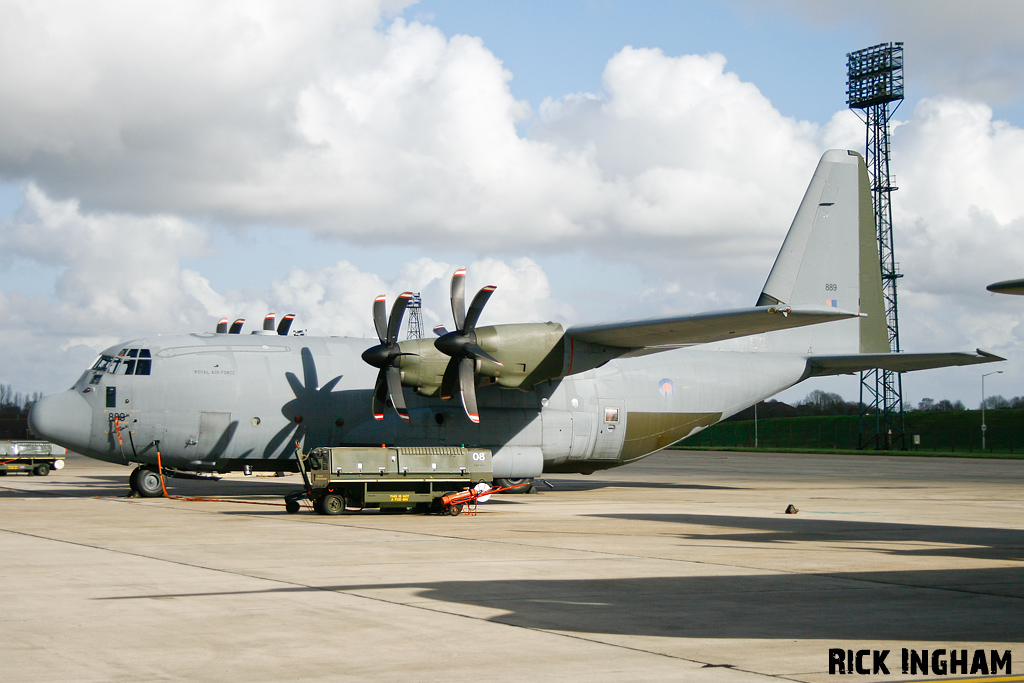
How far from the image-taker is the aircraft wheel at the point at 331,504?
21.2 meters

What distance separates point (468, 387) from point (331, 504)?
4.81 metres

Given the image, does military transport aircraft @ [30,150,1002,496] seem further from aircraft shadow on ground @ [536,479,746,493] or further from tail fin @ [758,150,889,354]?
aircraft shadow on ground @ [536,479,746,493]

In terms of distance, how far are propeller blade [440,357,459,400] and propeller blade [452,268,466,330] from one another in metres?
1.04

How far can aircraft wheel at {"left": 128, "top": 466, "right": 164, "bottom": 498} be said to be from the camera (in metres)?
25.7

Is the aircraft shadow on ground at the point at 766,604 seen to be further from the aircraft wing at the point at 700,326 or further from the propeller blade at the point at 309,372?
the propeller blade at the point at 309,372

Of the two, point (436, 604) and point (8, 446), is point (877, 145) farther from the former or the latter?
point (436, 604)

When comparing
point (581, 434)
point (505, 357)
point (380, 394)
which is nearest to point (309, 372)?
→ point (380, 394)

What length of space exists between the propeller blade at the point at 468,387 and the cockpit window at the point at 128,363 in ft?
26.5

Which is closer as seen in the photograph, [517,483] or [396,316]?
[396,316]

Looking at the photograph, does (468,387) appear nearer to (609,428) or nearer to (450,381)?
(450,381)

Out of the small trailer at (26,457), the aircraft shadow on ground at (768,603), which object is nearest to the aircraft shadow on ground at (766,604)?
the aircraft shadow on ground at (768,603)

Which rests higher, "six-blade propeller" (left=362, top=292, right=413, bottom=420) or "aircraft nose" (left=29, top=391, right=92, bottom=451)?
"six-blade propeller" (left=362, top=292, right=413, bottom=420)

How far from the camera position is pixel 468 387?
24188 mm

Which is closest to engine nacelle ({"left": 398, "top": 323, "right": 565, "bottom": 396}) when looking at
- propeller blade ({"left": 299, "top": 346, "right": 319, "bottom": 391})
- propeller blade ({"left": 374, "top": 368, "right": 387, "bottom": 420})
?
propeller blade ({"left": 374, "top": 368, "right": 387, "bottom": 420})
